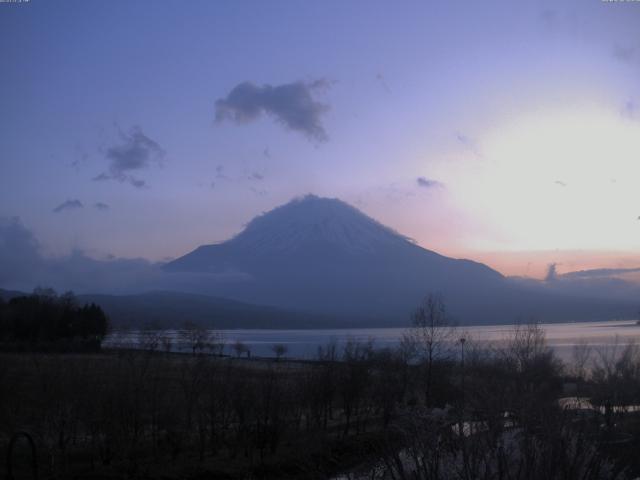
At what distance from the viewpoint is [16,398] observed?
1981 cm

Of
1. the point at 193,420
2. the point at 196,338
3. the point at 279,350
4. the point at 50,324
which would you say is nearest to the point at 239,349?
the point at 279,350

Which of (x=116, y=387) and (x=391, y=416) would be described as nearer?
(x=116, y=387)

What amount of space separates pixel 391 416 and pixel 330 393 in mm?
2573

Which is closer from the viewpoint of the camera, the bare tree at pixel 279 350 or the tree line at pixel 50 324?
the tree line at pixel 50 324

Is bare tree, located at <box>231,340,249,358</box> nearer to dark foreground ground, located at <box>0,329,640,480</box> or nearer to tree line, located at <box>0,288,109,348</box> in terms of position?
tree line, located at <box>0,288,109,348</box>

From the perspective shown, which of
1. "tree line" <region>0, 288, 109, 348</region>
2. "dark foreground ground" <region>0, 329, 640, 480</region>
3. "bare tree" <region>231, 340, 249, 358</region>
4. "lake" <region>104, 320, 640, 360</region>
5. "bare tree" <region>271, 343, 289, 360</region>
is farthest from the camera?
"bare tree" <region>231, 340, 249, 358</region>

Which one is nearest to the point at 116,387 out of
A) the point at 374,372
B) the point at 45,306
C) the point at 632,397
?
→ the point at 374,372

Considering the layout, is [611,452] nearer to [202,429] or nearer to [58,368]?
[202,429]

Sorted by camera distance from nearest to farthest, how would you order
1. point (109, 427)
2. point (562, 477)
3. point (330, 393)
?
point (562, 477) < point (109, 427) < point (330, 393)

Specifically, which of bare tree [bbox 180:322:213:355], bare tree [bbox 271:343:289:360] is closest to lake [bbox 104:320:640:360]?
bare tree [bbox 180:322:213:355]

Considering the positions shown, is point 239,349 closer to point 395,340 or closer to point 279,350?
point 279,350

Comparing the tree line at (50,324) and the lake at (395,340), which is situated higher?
the tree line at (50,324)

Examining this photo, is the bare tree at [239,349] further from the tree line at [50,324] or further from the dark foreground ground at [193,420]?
the dark foreground ground at [193,420]

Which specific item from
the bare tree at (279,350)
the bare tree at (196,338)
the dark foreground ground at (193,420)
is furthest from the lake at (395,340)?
the dark foreground ground at (193,420)
